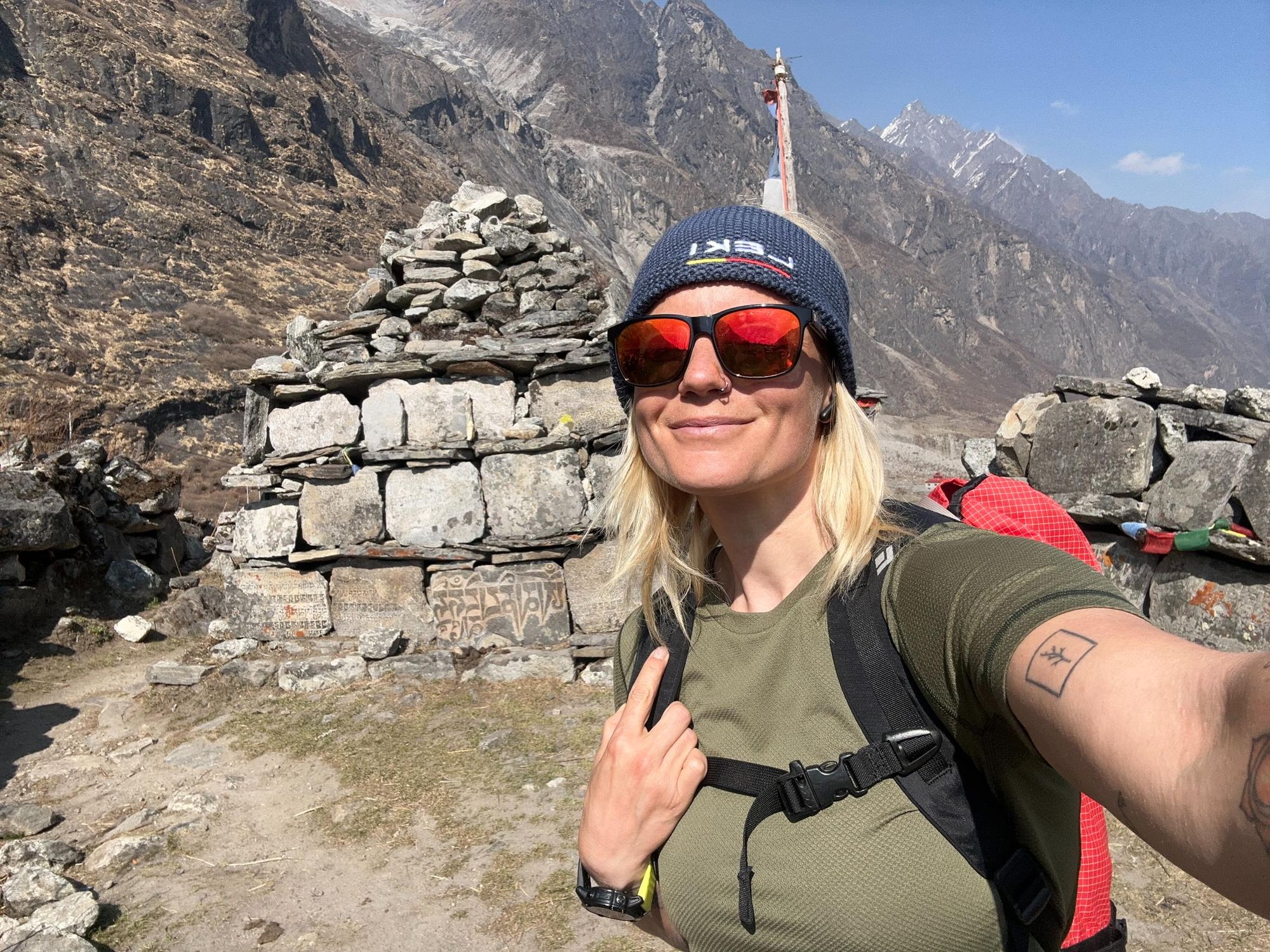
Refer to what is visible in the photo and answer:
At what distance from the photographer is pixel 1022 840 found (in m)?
1.10

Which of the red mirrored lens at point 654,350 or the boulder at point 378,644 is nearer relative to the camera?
the red mirrored lens at point 654,350

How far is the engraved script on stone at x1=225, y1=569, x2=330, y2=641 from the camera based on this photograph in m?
7.28

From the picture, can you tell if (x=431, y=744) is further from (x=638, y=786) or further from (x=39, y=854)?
(x=638, y=786)

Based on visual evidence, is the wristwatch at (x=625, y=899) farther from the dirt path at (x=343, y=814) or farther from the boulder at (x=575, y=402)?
the boulder at (x=575, y=402)

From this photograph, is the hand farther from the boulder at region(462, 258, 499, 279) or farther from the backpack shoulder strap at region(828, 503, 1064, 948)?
the boulder at region(462, 258, 499, 279)

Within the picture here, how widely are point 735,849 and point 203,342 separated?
3059 centimetres

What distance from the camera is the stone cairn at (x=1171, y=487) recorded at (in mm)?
4973

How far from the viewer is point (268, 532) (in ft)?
23.7


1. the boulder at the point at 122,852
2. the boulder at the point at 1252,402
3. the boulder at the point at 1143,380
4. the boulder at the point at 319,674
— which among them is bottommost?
the boulder at the point at 122,852

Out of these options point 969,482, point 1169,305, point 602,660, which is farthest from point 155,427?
point 1169,305

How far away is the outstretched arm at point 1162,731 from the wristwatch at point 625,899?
2.64ft

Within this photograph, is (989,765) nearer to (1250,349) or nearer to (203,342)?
(203,342)

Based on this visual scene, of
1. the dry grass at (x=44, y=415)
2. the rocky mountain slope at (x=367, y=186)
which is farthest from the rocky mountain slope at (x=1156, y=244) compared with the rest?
the dry grass at (x=44, y=415)

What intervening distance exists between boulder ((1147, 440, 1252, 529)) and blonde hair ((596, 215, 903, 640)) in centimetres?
490
